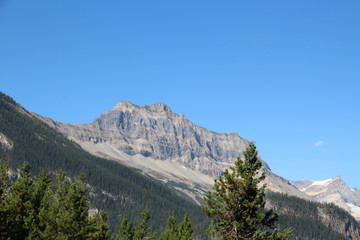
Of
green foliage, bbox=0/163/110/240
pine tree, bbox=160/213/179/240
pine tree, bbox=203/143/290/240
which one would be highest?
pine tree, bbox=203/143/290/240

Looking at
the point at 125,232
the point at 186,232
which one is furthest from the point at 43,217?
the point at 125,232

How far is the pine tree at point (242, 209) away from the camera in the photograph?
43094 millimetres

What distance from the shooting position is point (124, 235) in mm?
89312

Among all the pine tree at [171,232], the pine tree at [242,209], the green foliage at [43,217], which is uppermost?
the pine tree at [242,209]

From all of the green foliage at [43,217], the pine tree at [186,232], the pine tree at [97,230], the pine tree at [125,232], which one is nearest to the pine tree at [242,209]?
the green foliage at [43,217]

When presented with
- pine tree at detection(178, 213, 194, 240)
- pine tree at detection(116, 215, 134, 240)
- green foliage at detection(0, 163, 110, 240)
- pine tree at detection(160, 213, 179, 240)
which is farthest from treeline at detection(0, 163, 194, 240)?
pine tree at detection(116, 215, 134, 240)

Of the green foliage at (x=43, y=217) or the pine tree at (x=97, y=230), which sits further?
the pine tree at (x=97, y=230)

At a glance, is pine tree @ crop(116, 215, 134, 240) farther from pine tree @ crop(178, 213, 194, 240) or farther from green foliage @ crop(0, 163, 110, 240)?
green foliage @ crop(0, 163, 110, 240)

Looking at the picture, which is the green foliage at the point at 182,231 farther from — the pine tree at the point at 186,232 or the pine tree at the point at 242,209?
the pine tree at the point at 242,209

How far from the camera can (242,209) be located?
4359 centimetres

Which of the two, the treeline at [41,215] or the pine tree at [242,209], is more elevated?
the pine tree at [242,209]

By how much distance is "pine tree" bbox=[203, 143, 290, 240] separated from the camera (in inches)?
1697

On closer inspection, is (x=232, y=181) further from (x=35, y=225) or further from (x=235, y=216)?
(x=35, y=225)

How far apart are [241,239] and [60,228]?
79.0 ft
